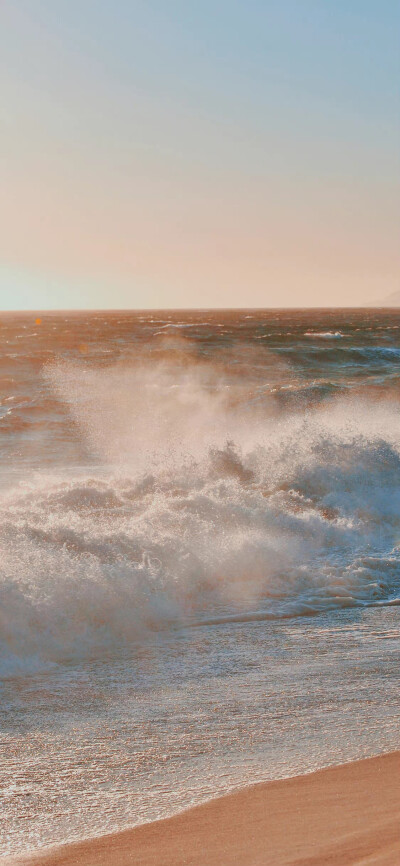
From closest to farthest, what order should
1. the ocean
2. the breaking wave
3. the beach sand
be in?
the beach sand → the ocean → the breaking wave

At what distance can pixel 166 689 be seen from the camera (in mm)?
4699

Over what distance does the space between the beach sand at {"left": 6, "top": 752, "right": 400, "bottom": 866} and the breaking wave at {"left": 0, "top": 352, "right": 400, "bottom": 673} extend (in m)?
2.18

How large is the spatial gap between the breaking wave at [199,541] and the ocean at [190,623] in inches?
1.0

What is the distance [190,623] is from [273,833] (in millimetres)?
2980

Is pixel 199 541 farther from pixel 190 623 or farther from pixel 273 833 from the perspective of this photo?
pixel 273 833

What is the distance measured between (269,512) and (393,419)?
8.86 metres

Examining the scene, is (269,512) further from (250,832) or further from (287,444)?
(250,832)

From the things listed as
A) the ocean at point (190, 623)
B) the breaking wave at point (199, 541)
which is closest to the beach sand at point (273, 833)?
the ocean at point (190, 623)

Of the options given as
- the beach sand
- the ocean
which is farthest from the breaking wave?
the beach sand

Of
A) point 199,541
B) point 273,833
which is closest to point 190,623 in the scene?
point 199,541

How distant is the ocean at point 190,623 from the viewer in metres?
3.73

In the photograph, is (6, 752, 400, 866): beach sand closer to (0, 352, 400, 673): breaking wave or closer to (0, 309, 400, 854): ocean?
(0, 309, 400, 854): ocean

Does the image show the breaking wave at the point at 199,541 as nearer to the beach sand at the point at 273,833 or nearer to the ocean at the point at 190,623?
the ocean at the point at 190,623

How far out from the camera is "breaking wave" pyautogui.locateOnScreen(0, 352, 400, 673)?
231 inches
